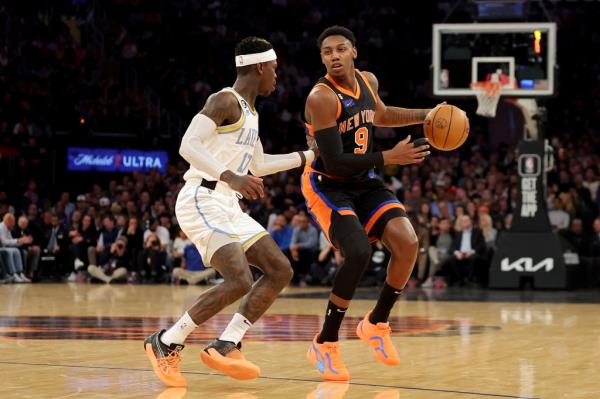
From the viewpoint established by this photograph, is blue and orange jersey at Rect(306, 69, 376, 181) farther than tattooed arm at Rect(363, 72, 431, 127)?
No

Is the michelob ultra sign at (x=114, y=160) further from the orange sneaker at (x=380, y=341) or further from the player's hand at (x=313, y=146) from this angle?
the orange sneaker at (x=380, y=341)

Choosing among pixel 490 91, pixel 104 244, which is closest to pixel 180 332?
pixel 490 91

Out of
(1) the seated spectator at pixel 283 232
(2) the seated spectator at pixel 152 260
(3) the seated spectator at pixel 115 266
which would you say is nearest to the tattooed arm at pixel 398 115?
(1) the seated spectator at pixel 283 232

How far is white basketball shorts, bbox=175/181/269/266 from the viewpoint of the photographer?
5.86 m

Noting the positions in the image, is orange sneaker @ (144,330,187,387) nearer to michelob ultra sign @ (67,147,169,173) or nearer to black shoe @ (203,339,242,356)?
black shoe @ (203,339,242,356)

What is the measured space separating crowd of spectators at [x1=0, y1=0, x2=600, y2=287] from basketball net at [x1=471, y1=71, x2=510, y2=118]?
197cm

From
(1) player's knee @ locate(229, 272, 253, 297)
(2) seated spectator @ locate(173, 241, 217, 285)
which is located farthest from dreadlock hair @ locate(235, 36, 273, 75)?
(2) seated spectator @ locate(173, 241, 217, 285)

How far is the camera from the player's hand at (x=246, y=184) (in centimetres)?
553

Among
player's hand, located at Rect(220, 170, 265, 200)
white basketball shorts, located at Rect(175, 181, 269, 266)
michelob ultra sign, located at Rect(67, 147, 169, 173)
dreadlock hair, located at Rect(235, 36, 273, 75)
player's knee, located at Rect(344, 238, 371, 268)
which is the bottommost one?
michelob ultra sign, located at Rect(67, 147, 169, 173)

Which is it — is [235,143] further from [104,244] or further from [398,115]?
[104,244]

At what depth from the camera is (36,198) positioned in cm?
2023

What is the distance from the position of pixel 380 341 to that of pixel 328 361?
55 centimetres

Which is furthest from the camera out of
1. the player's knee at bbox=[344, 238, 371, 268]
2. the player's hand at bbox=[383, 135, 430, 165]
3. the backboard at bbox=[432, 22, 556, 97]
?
the backboard at bbox=[432, 22, 556, 97]

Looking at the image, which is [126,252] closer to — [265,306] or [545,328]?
[545,328]
